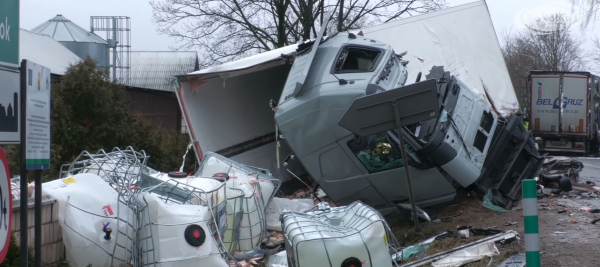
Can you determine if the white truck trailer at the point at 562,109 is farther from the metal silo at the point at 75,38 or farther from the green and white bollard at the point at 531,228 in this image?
the metal silo at the point at 75,38

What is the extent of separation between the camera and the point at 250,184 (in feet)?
30.5

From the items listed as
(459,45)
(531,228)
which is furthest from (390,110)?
(459,45)

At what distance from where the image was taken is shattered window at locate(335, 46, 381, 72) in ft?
34.5

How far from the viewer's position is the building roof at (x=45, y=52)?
92.0 feet

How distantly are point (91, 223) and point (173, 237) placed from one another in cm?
93

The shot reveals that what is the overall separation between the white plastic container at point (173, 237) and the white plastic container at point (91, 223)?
0.33m

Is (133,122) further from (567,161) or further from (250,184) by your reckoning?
(567,161)

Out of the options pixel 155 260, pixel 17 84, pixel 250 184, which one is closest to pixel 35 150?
pixel 17 84

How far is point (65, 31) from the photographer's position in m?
39.8

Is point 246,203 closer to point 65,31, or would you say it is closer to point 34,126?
point 34,126

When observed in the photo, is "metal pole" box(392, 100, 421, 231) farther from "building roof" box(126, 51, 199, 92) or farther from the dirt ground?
"building roof" box(126, 51, 199, 92)

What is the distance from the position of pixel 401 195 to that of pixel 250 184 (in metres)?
2.30

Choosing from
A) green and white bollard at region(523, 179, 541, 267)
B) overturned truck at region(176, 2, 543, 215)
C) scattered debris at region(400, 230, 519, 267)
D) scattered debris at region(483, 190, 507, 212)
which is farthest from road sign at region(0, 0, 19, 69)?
scattered debris at region(483, 190, 507, 212)

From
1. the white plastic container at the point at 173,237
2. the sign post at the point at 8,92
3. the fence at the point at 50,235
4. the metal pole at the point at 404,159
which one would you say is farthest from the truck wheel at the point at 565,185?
the sign post at the point at 8,92
